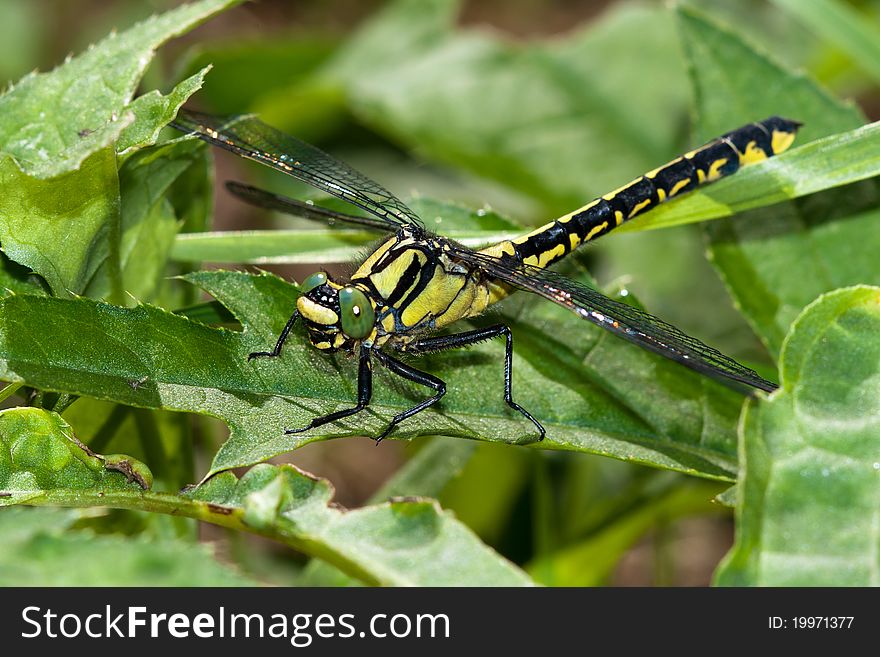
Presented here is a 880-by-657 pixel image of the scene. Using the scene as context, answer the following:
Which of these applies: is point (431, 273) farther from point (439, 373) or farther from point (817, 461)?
point (817, 461)

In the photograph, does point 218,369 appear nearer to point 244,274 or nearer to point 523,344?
point 244,274

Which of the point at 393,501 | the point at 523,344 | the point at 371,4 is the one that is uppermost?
the point at 371,4

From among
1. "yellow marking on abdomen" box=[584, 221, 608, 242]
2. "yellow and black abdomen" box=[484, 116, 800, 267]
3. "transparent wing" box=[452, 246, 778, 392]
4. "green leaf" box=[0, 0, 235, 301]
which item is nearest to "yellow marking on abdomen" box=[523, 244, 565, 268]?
"yellow and black abdomen" box=[484, 116, 800, 267]

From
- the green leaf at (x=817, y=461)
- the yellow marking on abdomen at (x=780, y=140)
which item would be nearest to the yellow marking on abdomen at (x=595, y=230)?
the yellow marking on abdomen at (x=780, y=140)

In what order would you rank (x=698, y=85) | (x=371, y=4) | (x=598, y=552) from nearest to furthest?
(x=698, y=85) < (x=598, y=552) < (x=371, y=4)

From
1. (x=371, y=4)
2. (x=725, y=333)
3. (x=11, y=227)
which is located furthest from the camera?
(x=371, y=4)

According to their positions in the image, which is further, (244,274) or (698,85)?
(698,85)
